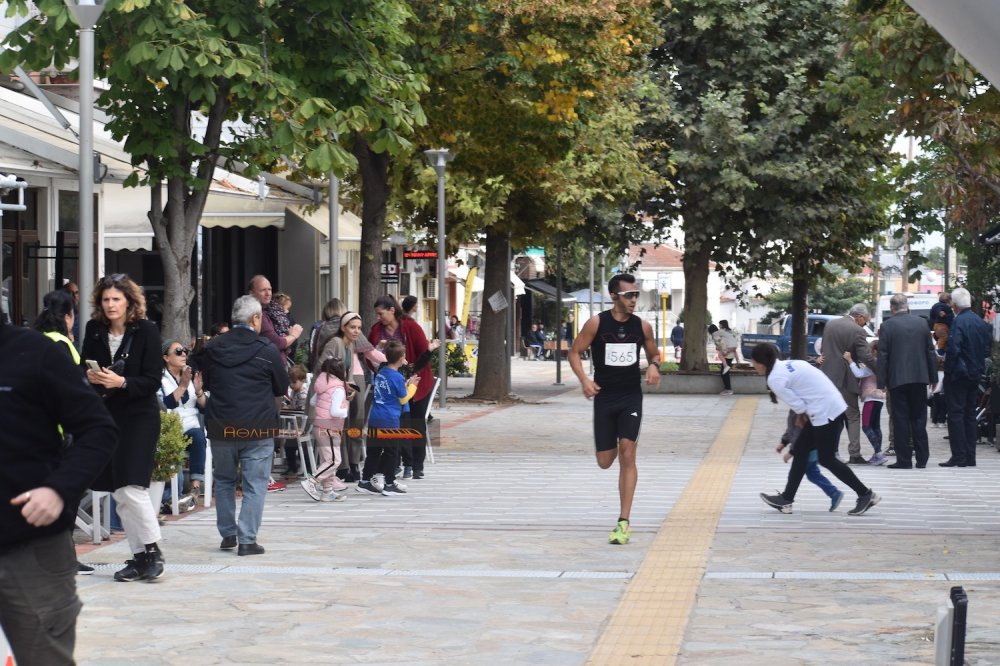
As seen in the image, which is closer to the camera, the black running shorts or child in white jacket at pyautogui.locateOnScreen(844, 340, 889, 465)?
the black running shorts

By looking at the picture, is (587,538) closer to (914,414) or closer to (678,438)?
(914,414)

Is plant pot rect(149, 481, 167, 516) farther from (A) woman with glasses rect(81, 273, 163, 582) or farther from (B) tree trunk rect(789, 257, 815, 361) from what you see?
(B) tree trunk rect(789, 257, 815, 361)

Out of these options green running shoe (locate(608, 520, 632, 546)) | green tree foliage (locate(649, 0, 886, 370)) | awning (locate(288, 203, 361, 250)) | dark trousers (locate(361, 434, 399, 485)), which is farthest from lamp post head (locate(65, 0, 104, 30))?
green tree foliage (locate(649, 0, 886, 370))

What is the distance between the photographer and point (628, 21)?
64.4 feet

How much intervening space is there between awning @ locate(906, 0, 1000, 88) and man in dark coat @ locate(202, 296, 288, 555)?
5166 millimetres

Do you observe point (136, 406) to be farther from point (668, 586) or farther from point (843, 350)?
point (843, 350)

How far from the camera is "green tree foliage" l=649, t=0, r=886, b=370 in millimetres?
35125

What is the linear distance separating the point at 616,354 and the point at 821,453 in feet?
7.36

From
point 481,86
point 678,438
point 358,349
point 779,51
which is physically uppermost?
point 779,51

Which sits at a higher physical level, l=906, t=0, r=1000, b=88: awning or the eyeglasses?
l=906, t=0, r=1000, b=88: awning

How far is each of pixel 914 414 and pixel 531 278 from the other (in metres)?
58.3

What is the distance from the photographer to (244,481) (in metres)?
10.6

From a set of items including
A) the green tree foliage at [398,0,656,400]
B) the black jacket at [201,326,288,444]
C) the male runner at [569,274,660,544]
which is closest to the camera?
the black jacket at [201,326,288,444]

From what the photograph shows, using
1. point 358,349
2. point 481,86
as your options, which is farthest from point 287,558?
point 481,86
